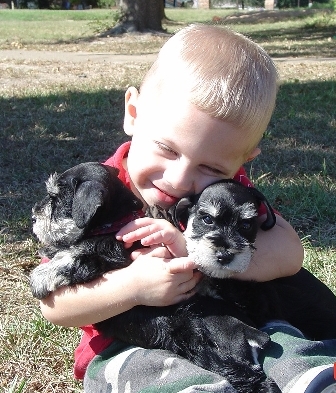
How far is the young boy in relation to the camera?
2918 millimetres

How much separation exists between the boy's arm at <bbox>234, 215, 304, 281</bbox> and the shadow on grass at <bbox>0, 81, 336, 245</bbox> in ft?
7.03

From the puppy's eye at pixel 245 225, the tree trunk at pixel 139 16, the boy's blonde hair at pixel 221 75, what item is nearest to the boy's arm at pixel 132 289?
the puppy's eye at pixel 245 225

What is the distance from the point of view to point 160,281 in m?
2.90

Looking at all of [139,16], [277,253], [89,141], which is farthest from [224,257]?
[139,16]

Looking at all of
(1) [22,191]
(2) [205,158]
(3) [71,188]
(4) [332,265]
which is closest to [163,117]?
(2) [205,158]

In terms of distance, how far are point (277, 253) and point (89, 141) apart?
4.76m

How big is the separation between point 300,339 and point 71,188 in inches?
51.2

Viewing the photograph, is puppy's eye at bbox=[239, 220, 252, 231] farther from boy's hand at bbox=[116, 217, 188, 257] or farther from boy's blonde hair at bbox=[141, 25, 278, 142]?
boy's blonde hair at bbox=[141, 25, 278, 142]

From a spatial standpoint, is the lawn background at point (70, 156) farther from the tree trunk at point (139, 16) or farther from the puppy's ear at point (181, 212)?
the tree trunk at point (139, 16)

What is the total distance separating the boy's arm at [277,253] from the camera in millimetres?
3250

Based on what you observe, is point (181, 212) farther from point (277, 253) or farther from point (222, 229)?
point (277, 253)

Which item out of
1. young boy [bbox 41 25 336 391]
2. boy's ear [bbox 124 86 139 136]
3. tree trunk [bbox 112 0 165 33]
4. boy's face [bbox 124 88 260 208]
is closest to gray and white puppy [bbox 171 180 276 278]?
young boy [bbox 41 25 336 391]

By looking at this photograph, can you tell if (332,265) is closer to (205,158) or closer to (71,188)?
(205,158)

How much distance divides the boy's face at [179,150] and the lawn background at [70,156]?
3.98 feet
